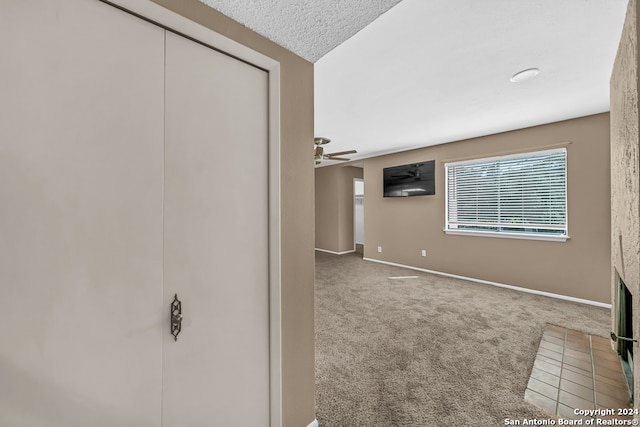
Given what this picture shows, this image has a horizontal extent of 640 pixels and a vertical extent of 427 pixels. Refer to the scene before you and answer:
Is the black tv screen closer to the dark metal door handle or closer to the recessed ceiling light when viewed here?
the recessed ceiling light

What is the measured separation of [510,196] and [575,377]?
109 inches

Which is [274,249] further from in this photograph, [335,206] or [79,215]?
[335,206]

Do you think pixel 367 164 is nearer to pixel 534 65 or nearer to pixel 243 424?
pixel 534 65

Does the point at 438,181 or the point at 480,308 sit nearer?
the point at 480,308

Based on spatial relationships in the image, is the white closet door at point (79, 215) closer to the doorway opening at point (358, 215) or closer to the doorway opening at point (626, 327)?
the doorway opening at point (626, 327)

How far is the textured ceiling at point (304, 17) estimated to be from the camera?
1.07 m

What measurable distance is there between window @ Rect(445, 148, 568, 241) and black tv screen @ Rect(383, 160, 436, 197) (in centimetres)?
30

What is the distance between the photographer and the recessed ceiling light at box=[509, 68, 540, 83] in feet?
7.19

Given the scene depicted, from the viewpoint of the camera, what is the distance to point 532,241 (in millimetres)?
3758

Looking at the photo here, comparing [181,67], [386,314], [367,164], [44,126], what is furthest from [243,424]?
[367,164]

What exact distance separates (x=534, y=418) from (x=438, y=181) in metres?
3.81

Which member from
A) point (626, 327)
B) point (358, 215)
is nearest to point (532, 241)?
point (626, 327)

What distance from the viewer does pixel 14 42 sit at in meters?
0.74

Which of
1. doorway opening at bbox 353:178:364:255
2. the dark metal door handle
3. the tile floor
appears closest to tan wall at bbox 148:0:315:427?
the dark metal door handle
